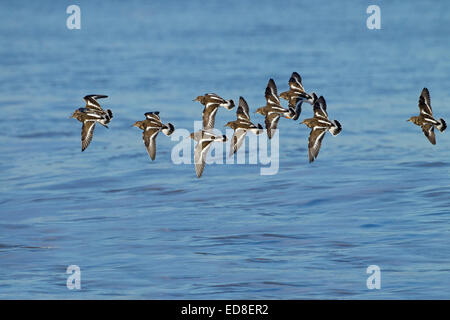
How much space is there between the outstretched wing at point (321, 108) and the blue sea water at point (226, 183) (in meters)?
6.63

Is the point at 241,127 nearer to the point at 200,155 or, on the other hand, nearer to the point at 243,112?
the point at 243,112

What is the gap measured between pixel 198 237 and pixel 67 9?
58510 millimetres

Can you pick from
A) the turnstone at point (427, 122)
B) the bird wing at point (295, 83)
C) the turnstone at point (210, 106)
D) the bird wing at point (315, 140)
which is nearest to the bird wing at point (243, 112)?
the turnstone at point (210, 106)

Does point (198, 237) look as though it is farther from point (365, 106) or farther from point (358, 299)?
point (365, 106)

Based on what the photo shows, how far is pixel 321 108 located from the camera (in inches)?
511

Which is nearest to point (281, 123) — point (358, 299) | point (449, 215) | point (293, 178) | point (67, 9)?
point (293, 178)

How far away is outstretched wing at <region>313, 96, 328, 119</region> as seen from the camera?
1287cm

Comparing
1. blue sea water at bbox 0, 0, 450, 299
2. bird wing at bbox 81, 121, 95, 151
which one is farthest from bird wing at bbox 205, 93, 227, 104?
blue sea water at bbox 0, 0, 450, 299

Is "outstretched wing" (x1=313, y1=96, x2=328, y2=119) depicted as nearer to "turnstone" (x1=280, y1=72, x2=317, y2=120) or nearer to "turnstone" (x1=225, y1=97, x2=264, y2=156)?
"turnstone" (x1=280, y1=72, x2=317, y2=120)

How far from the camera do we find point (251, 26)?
224ft

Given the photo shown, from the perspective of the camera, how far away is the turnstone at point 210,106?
12891 mm

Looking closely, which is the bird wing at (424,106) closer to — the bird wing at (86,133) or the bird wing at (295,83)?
the bird wing at (295,83)

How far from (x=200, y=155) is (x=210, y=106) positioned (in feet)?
3.54

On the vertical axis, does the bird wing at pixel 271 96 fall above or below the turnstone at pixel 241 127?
above
